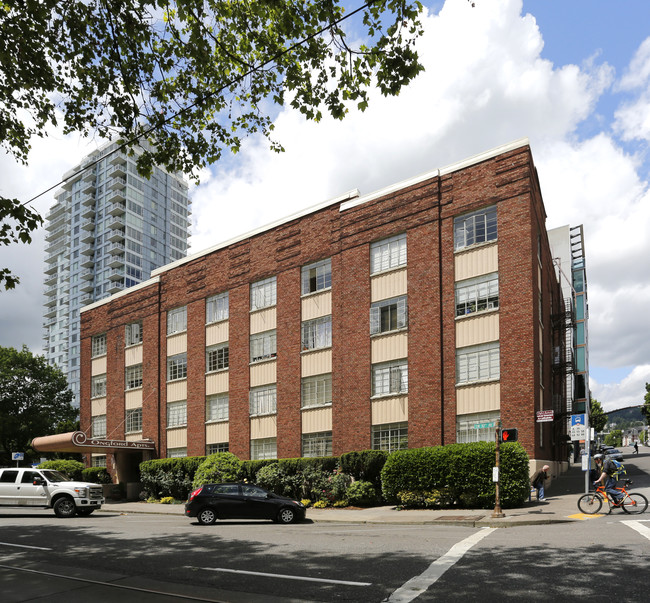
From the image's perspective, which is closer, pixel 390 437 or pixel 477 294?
pixel 477 294

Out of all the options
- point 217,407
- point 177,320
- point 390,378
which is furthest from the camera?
point 177,320

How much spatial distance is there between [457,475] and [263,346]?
1490 cm

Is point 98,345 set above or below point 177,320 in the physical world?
below

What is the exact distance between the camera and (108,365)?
4544 cm

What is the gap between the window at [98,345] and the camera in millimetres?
46622

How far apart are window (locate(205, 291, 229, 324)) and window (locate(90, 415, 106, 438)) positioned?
506 inches

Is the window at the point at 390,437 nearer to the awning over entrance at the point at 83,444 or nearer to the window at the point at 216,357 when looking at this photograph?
the window at the point at 216,357

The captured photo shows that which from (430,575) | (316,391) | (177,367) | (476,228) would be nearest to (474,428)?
(476,228)

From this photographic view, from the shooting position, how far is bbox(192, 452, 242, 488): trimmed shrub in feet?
106

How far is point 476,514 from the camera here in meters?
21.7

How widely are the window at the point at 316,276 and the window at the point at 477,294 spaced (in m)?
7.44

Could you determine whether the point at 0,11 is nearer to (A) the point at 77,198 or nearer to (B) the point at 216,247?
(B) the point at 216,247

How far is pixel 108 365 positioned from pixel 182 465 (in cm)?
1304

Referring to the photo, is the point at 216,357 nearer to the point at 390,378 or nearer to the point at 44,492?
the point at 390,378
